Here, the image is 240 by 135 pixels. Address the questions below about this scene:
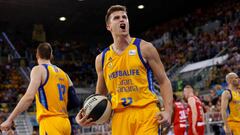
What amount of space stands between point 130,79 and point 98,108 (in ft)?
1.43

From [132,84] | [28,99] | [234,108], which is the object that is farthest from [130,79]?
[234,108]

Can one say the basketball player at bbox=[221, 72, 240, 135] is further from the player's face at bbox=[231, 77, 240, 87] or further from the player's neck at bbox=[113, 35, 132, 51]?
the player's neck at bbox=[113, 35, 132, 51]

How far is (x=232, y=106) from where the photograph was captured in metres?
8.09

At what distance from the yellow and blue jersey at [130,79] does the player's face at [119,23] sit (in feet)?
0.54

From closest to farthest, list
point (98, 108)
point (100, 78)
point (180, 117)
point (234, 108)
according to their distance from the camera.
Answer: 1. point (98, 108)
2. point (100, 78)
3. point (234, 108)
4. point (180, 117)

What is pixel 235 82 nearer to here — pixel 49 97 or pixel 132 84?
pixel 49 97

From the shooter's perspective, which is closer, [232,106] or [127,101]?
[127,101]

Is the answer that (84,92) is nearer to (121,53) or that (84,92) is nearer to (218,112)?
(218,112)

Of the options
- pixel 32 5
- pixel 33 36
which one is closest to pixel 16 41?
pixel 33 36

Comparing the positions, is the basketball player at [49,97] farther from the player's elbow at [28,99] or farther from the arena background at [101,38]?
the arena background at [101,38]

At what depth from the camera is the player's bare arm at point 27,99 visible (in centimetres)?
501

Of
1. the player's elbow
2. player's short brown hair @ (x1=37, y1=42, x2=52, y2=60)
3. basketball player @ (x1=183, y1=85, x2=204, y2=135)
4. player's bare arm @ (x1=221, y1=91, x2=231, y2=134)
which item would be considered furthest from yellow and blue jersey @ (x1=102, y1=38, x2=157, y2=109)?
basketball player @ (x1=183, y1=85, x2=204, y2=135)

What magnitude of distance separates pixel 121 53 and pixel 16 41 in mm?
27229

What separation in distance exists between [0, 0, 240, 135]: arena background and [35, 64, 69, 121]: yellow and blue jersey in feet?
37.3
